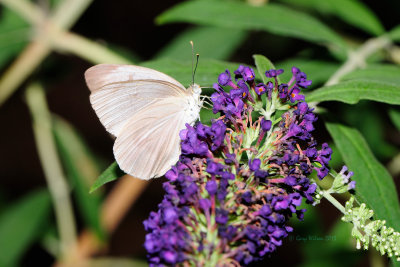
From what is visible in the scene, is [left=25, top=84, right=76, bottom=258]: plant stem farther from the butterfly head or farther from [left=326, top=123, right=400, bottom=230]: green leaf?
→ [left=326, top=123, right=400, bottom=230]: green leaf

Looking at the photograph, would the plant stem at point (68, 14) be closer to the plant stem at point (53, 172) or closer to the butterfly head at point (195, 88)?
the plant stem at point (53, 172)

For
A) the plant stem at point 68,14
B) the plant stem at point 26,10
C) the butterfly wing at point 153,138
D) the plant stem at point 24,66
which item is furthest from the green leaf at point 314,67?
the plant stem at point 26,10

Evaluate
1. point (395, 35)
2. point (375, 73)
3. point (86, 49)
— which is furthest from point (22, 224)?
point (395, 35)

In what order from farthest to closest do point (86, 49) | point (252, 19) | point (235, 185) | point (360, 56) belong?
1. point (86, 49)
2. point (360, 56)
3. point (252, 19)
4. point (235, 185)

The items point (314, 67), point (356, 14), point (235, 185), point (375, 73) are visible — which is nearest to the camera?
point (235, 185)

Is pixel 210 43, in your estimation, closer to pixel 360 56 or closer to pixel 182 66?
pixel 360 56

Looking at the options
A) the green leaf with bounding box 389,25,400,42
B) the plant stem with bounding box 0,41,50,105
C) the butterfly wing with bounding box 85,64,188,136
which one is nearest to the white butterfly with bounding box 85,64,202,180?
the butterfly wing with bounding box 85,64,188,136
